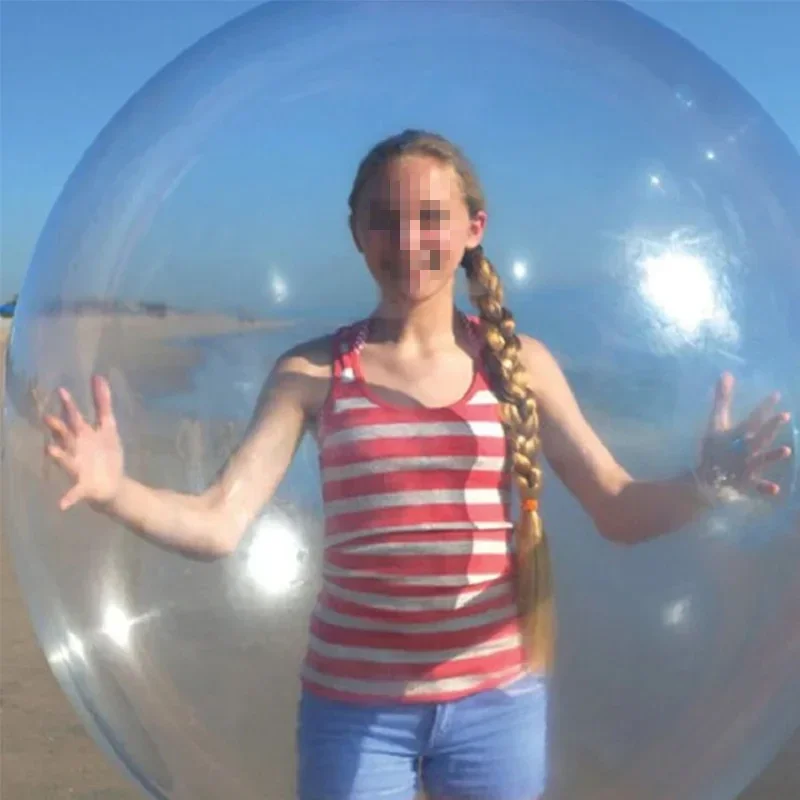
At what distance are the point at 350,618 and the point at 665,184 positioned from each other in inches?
34.5

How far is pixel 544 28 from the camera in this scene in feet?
7.45

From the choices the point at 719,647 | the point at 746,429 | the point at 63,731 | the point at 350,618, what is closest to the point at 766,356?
the point at 746,429

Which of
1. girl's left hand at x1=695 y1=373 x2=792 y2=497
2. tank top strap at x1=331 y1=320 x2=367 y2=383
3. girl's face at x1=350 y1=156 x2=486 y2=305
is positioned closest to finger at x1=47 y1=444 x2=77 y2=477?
tank top strap at x1=331 y1=320 x2=367 y2=383

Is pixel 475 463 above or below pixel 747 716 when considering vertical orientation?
above

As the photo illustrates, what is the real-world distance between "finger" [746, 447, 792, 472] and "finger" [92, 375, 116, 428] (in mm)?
1066

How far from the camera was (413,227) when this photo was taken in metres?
2.03

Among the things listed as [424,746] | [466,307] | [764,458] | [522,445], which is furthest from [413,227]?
[424,746]

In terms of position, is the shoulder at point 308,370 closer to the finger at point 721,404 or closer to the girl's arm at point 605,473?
the girl's arm at point 605,473

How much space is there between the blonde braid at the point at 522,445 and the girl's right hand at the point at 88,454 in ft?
2.05

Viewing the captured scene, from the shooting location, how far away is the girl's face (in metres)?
2.03

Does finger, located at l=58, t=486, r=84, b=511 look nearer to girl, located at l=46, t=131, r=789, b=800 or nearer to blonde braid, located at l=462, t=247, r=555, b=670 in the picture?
girl, located at l=46, t=131, r=789, b=800

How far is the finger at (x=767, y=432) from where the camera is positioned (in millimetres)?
2172

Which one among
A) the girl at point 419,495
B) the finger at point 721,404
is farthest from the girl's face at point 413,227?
the finger at point 721,404

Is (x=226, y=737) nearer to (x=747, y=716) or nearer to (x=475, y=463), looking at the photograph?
(x=475, y=463)
